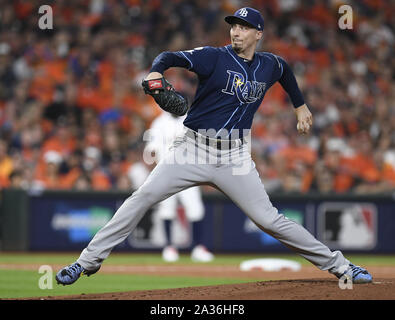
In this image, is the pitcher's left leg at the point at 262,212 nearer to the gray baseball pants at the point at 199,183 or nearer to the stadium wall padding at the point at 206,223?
the gray baseball pants at the point at 199,183

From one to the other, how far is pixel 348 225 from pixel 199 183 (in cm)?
672

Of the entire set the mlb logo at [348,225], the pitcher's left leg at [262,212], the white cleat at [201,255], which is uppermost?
the pitcher's left leg at [262,212]

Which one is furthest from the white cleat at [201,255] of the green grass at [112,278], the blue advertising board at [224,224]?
the blue advertising board at [224,224]

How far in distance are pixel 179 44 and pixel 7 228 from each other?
5445 millimetres

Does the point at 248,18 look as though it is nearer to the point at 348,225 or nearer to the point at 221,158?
the point at 221,158

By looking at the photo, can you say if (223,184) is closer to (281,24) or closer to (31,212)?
(31,212)

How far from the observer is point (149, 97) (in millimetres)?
14430

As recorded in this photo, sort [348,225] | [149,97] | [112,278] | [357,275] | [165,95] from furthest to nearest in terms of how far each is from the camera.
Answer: [149,97]
[348,225]
[112,278]
[357,275]
[165,95]

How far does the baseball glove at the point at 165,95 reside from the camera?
17.5 feet

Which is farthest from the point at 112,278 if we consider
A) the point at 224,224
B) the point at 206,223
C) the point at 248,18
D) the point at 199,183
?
the point at 224,224

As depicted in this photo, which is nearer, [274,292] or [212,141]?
[274,292]

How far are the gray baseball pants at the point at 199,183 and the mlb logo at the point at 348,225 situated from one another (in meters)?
6.14

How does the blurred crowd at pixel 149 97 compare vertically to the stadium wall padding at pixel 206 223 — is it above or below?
above
